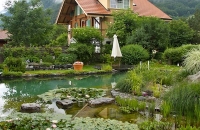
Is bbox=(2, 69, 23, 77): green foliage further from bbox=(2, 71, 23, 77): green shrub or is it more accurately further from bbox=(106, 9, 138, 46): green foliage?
bbox=(106, 9, 138, 46): green foliage

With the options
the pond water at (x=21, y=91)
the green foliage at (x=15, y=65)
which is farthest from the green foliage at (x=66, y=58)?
the pond water at (x=21, y=91)

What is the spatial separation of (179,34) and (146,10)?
20.1 feet

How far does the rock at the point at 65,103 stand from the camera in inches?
285

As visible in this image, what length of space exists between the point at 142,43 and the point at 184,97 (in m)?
14.6

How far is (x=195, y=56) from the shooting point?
32.0ft

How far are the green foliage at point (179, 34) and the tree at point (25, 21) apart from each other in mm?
11811

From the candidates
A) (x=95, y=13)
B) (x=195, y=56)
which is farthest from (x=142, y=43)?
(x=195, y=56)

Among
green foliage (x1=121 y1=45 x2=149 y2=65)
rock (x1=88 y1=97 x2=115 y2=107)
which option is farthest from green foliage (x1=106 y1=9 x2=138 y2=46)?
rock (x1=88 y1=97 x2=115 y2=107)

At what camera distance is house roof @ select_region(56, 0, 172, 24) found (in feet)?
79.6

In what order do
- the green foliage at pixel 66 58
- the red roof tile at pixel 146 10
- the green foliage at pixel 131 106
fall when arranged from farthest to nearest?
the red roof tile at pixel 146 10, the green foliage at pixel 66 58, the green foliage at pixel 131 106

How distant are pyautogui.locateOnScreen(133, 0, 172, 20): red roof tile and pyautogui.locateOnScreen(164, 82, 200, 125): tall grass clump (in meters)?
21.2

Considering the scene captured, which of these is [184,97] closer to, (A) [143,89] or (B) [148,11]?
(A) [143,89]

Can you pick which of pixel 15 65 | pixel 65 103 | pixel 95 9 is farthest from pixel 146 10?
pixel 65 103

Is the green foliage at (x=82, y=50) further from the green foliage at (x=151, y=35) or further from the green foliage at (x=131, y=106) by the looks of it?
the green foliage at (x=131, y=106)
